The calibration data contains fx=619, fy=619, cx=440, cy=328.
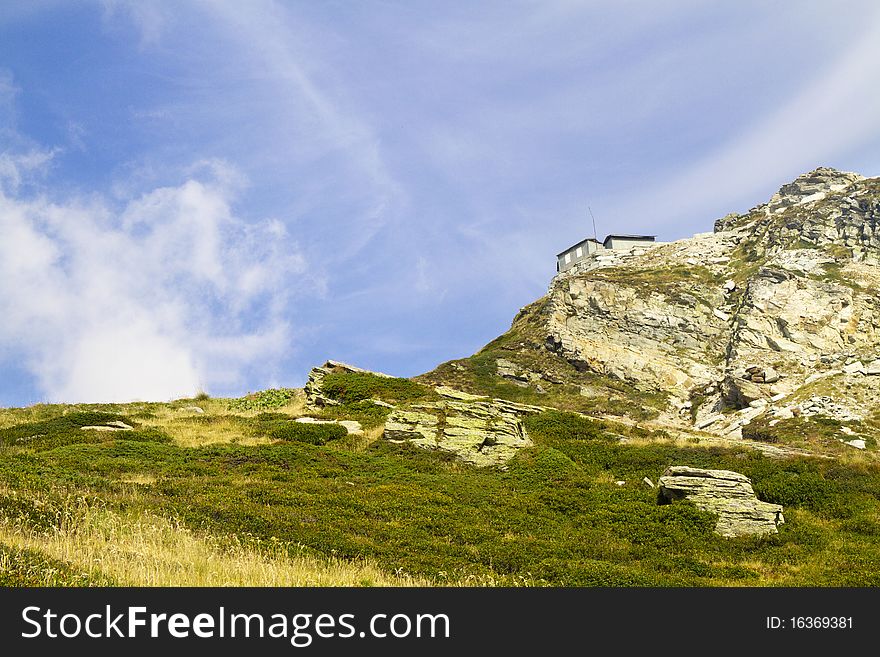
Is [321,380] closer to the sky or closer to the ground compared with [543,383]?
closer to the ground

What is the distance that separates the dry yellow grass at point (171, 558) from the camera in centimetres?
997

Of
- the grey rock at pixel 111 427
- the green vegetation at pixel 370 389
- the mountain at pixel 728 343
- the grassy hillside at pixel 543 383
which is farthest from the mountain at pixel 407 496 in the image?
the grassy hillside at pixel 543 383

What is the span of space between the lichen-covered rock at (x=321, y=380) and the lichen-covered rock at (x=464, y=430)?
281 inches

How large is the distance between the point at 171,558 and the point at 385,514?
6.97 metres

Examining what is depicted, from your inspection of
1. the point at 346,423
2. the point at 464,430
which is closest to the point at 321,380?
the point at 346,423

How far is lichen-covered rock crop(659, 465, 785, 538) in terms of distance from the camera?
1784cm

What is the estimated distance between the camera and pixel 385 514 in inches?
669

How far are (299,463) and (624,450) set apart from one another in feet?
45.2

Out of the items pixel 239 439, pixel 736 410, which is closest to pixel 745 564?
pixel 239 439

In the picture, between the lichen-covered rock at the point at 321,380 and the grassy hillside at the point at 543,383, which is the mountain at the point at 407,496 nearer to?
the lichen-covered rock at the point at 321,380

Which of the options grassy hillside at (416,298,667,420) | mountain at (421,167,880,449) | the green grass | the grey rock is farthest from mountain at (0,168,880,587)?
grassy hillside at (416,298,667,420)

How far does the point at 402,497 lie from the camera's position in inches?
745

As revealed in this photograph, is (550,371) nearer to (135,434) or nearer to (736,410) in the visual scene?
(736,410)

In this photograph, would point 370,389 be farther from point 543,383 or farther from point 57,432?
point 543,383
